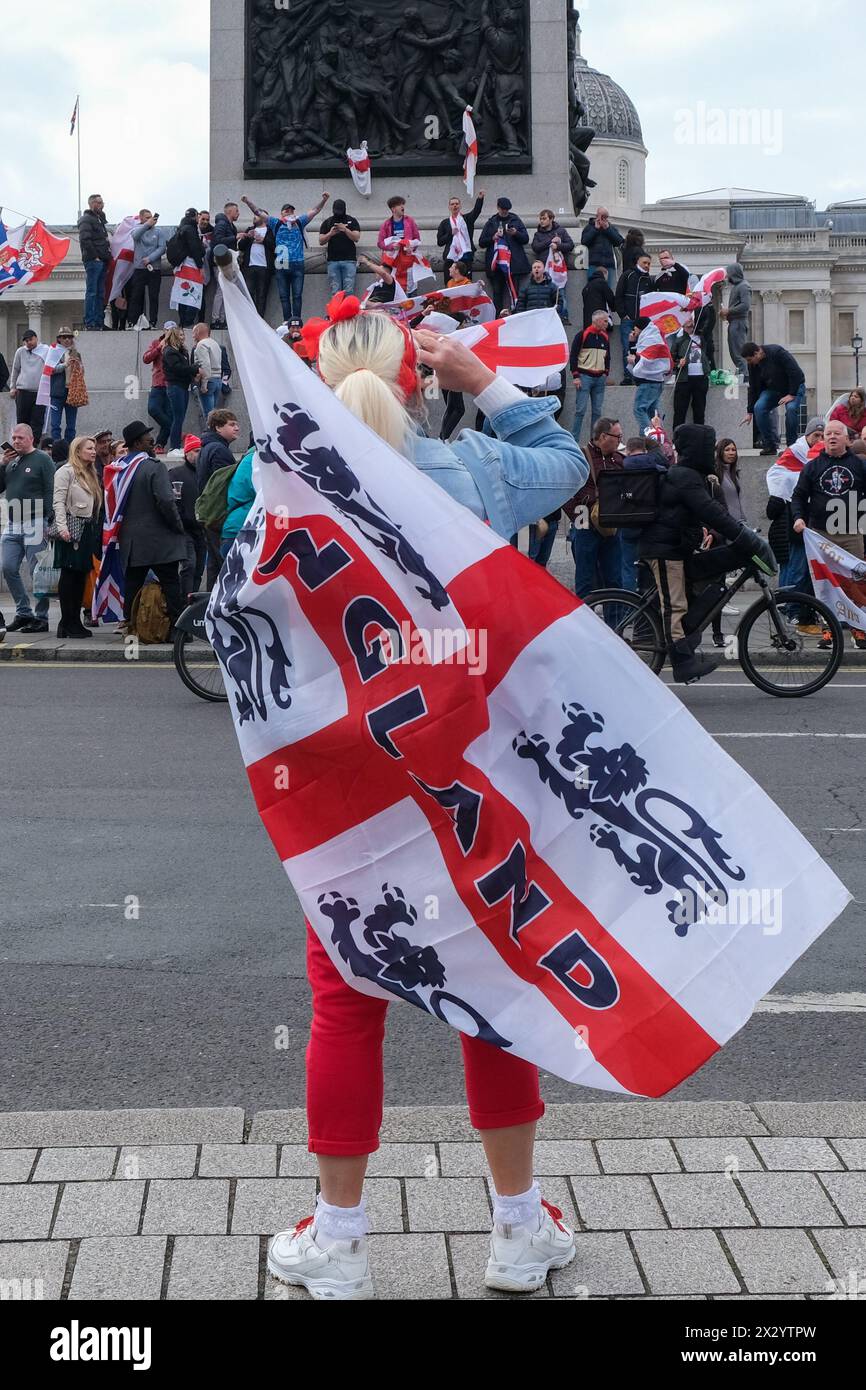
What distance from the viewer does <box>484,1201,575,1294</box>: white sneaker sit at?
→ 120 inches

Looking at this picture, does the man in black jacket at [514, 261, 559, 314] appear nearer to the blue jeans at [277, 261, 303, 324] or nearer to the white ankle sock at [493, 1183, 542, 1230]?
the blue jeans at [277, 261, 303, 324]

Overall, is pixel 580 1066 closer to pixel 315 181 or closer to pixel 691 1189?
pixel 691 1189

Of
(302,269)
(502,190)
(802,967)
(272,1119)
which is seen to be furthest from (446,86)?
(272,1119)

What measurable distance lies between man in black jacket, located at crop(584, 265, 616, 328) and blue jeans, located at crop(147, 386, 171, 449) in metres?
5.13

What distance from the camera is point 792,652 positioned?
11.6 m

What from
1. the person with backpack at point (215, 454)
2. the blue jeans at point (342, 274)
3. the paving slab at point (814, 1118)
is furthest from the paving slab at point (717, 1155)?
the blue jeans at point (342, 274)

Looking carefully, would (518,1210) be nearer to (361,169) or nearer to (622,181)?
(361,169)

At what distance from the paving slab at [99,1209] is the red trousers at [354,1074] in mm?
438

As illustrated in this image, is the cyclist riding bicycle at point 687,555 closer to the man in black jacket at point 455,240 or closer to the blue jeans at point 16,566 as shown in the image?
the blue jeans at point 16,566

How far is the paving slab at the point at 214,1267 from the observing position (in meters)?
3.02

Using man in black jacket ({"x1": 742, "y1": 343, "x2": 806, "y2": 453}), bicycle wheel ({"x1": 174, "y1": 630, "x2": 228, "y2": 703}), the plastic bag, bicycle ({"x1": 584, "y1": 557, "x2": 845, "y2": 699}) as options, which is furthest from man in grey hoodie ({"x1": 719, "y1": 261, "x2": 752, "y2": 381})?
bicycle wheel ({"x1": 174, "y1": 630, "x2": 228, "y2": 703})

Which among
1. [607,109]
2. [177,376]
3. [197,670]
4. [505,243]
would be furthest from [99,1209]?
[607,109]

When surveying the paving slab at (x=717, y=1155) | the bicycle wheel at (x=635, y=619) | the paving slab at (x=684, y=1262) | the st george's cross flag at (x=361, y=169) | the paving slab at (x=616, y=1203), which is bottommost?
the paving slab at (x=684, y=1262)

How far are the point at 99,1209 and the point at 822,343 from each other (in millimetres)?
96300
